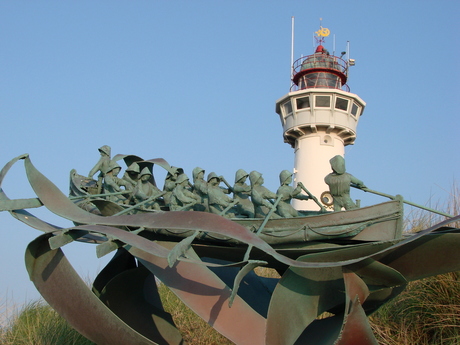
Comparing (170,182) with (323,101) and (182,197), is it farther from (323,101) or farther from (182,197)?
(323,101)

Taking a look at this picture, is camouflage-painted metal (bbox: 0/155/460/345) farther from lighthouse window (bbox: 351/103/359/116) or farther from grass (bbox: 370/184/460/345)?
lighthouse window (bbox: 351/103/359/116)

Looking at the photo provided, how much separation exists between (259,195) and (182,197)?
1549 millimetres

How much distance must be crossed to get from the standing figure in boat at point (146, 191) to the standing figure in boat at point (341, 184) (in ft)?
11.4

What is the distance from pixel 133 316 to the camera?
36.9 feet

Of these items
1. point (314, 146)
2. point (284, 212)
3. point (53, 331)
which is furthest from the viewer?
point (314, 146)

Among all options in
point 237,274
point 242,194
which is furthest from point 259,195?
point 237,274

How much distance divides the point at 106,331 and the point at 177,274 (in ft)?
4.48

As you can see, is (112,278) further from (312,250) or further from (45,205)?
(312,250)

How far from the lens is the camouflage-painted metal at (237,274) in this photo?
820cm

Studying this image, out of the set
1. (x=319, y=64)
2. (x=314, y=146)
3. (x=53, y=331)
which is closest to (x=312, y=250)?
(x=53, y=331)

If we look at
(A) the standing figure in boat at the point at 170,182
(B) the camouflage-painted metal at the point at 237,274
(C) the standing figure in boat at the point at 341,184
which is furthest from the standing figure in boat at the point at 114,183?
(C) the standing figure in boat at the point at 341,184

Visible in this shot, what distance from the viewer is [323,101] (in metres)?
27.7

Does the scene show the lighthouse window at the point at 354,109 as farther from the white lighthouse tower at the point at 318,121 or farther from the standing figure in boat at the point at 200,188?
the standing figure in boat at the point at 200,188

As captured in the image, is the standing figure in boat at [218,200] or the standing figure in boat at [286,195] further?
the standing figure in boat at [218,200]
